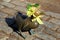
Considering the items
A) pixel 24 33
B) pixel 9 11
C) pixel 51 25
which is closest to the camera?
pixel 24 33

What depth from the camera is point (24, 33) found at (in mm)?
3498

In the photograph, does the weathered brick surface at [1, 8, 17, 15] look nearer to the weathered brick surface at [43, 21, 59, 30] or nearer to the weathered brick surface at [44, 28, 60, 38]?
the weathered brick surface at [43, 21, 59, 30]

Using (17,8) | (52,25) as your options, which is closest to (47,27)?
(52,25)

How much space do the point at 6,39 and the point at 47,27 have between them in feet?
2.71

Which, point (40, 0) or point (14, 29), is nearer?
point (14, 29)

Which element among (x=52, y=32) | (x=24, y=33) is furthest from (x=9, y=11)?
(x=52, y=32)

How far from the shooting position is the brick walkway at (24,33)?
11.3ft

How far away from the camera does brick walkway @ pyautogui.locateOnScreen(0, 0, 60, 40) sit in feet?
11.3

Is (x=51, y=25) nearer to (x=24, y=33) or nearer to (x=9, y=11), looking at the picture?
(x=24, y=33)

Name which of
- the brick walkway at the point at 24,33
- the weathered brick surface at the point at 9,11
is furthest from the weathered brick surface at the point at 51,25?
the weathered brick surface at the point at 9,11

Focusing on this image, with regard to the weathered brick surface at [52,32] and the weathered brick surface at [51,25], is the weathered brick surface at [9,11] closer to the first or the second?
the weathered brick surface at [51,25]

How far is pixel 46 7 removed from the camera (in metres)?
4.78

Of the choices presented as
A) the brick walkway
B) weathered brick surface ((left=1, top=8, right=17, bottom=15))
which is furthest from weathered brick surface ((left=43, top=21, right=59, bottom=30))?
weathered brick surface ((left=1, top=8, right=17, bottom=15))

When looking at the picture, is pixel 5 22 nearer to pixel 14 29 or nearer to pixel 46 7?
pixel 14 29
